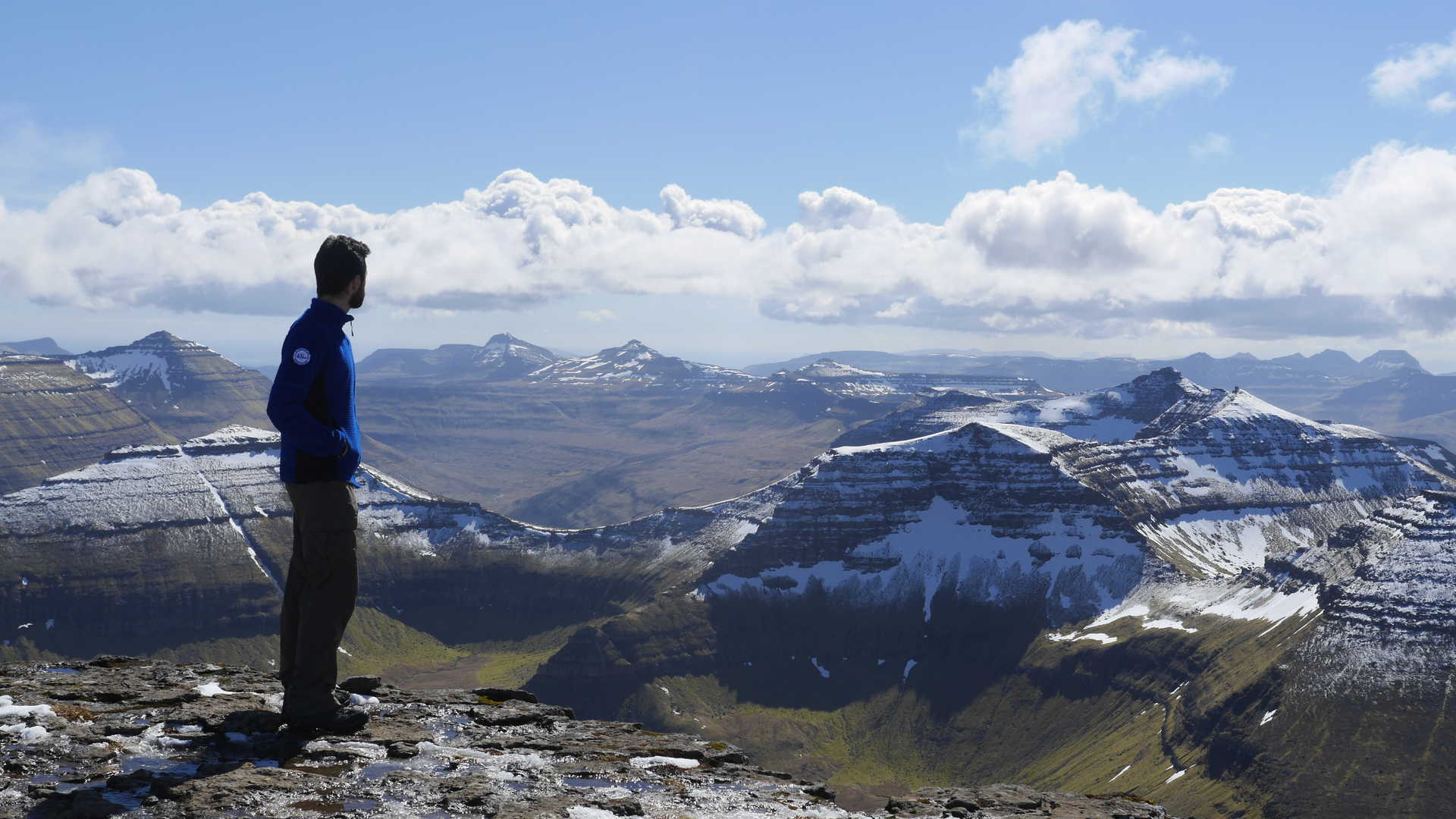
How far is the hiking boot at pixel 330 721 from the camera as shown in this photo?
21.2m

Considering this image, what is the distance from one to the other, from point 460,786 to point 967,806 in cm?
1278

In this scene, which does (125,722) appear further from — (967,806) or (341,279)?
(967,806)

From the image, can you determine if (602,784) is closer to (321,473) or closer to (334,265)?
(321,473)

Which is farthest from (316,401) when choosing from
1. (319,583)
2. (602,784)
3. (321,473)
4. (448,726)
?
(602,784)

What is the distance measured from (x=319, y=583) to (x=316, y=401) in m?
3.74

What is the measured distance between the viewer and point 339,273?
2147cm

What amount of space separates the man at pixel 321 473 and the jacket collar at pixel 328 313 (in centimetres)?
2

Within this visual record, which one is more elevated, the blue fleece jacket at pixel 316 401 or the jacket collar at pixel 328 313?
the jacket collar at pixel 328 313

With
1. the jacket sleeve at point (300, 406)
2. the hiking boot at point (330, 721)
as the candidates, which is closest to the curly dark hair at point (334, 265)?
the jacket sleeve at point (300, 406)

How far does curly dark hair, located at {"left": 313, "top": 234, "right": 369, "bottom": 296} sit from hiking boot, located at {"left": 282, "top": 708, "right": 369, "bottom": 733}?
8.84 meters

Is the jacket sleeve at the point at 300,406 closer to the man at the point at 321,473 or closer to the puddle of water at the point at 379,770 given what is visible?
the man at the point at 321,473

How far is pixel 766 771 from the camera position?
25.2 m

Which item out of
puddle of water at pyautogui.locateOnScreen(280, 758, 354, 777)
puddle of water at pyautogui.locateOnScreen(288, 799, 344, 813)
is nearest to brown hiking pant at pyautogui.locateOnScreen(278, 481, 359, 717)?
puddle of water at pyautogui.locateOnScreen(280, 758, 354, 777)

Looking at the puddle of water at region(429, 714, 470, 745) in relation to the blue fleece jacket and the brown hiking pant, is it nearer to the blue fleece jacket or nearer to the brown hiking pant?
the brown hiking pant
